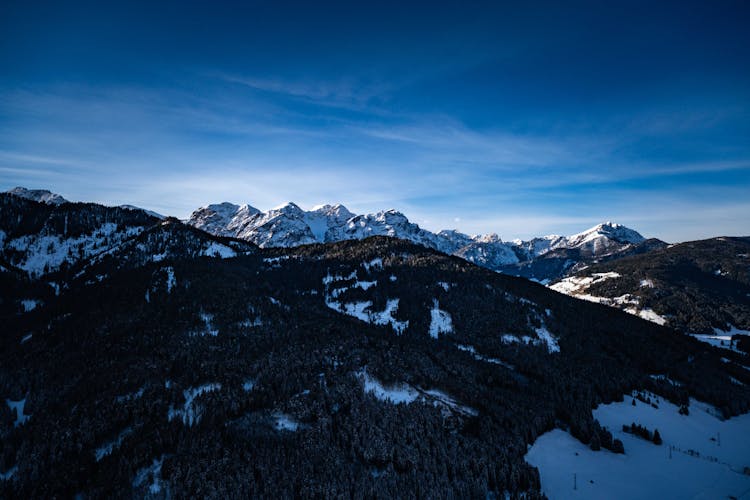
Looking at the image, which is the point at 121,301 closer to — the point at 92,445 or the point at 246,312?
the point at 246,312

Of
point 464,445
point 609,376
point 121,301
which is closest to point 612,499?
point 464,445

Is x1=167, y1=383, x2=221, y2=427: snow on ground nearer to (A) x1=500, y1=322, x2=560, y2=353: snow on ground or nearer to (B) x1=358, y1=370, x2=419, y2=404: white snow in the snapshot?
(B) x1=358, y1=370, x2=419, y2=404: white snow

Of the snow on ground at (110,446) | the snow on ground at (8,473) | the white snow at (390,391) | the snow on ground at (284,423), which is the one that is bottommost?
the snow on ground at (8,473)

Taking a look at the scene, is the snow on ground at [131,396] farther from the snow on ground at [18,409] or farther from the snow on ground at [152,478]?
the snow on ground at [152,478]

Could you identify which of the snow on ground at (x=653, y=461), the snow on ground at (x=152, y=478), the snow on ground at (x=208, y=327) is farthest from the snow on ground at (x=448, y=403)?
the snow on ground at (x=208, y=327)

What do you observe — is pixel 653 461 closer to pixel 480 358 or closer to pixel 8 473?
pixel 480 358

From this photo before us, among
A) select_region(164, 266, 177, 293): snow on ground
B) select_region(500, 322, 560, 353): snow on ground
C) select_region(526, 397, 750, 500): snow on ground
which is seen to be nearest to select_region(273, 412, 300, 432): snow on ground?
select_region(526, 397, 750, 500): snow on ground

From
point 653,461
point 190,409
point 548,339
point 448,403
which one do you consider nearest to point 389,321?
point 548,339
